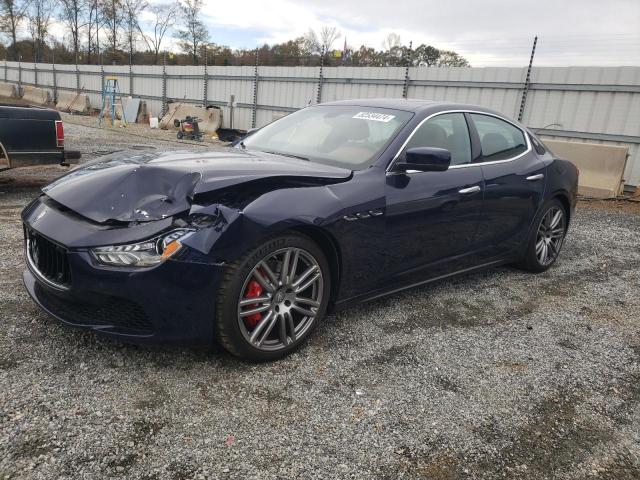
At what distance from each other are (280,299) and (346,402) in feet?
2.18

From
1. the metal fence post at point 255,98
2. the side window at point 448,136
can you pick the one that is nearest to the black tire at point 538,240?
the side window at point 448,136

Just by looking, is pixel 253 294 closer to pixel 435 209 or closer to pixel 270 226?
pixel 270 226

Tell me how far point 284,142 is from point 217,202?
1.43 meters

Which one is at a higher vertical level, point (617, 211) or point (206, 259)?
point (206, 259)

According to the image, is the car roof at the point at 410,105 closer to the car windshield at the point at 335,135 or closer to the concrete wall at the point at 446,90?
the car windshield at the point at 335,135

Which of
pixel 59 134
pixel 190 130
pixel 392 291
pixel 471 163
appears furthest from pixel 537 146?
pixel 190 130

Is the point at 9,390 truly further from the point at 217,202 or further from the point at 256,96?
the point at 256,96

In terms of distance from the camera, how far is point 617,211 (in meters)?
8.53

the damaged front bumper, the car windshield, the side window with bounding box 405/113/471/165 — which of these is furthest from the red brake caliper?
the side window with bounding box 405/113/471/165

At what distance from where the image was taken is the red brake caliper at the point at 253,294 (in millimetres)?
2615

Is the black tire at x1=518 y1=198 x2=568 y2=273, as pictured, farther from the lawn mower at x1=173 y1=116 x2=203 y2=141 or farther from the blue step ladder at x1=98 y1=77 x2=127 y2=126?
the blue step ladder at x1=98 y1=77 x2=127 y2=126

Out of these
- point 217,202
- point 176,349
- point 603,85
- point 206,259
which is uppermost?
point 603,85

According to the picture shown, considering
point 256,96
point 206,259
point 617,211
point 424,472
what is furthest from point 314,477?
point 256,96

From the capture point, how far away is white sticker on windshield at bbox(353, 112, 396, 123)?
3601 millimetres
